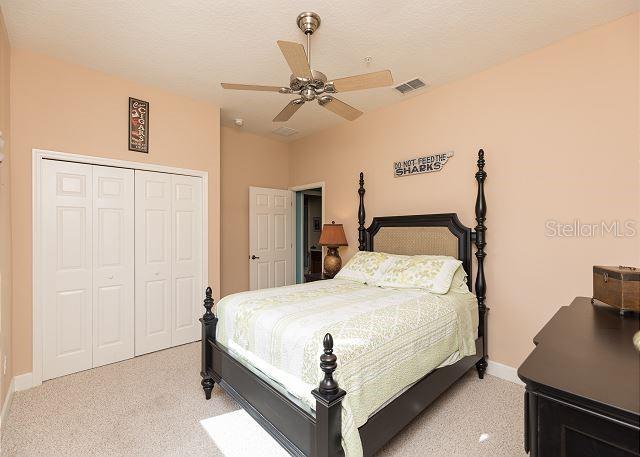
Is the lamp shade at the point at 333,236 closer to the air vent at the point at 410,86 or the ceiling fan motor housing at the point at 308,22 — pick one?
the air vent at the point at 410,86

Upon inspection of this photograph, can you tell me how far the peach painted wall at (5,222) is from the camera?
87.0 inches

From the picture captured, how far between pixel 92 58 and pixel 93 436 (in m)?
3.01

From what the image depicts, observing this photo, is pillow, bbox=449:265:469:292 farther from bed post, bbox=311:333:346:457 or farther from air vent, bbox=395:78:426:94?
air vent, bbox=395:78:426:94

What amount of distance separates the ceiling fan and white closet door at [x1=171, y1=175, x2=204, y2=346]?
1.83 metres

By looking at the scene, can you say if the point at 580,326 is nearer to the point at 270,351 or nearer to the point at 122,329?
the point at 270,351

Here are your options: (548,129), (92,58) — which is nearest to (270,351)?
(548,129)

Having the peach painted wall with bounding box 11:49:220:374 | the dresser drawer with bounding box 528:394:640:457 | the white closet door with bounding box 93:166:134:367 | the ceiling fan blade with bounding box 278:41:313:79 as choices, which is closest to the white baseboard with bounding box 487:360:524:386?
the dresser drawer with bounding box 528:394:640:457

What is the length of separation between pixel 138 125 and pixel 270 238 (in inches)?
92.2

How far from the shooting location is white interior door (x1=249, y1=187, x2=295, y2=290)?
4688 millimetres

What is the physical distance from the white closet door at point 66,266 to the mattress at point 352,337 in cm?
160

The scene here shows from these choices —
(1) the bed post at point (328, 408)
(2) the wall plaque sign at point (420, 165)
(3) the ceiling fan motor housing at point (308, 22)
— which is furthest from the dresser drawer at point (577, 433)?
(2) the wall plaque sign at point (420, 165)

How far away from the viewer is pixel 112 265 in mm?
3117

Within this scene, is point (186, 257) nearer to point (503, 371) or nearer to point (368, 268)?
point (368, 268)

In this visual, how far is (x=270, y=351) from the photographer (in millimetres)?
1793
